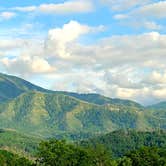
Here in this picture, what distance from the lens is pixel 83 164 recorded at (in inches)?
7864

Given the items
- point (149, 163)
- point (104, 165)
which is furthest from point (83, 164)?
point (149, 163)

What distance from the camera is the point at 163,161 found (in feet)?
632

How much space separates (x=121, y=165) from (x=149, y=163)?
613 inches

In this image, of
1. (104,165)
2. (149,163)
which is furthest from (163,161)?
(104,165)

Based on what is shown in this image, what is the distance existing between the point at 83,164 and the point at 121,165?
1911 cm

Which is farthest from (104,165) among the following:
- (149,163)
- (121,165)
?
(149,163)

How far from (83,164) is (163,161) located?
38459 millimetres

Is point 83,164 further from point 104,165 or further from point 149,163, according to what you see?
point 149,163

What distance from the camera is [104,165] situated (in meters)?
199

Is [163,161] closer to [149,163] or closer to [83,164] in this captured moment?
[149,163]

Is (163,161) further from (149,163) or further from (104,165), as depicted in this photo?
(104,165)

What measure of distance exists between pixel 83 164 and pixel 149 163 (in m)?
32.2

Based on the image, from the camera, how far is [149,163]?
19950 cm

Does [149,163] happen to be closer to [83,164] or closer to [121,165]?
[121,165]
